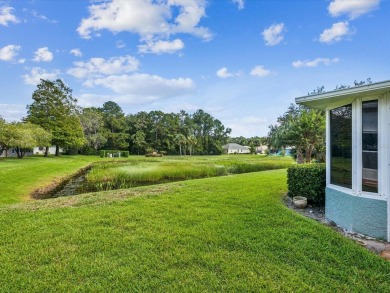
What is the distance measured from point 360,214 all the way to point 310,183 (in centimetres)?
192

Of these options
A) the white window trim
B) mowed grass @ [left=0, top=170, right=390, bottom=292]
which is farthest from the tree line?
the white window trim

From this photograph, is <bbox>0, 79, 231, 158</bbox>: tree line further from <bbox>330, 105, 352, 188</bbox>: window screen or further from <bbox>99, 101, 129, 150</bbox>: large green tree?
<bbox>330, 105, 352, 188</bbox>: window screen

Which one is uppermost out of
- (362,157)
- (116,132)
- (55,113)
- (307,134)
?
(55,113)

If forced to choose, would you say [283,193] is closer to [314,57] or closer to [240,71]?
[314,57]

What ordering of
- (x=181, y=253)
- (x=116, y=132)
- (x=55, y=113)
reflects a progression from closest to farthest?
(x=181, y=253), (x=55, y=113), (x=116, y=132)

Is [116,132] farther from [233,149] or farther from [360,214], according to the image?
[360,214]

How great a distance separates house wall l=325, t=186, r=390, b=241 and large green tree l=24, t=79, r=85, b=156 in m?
32.6

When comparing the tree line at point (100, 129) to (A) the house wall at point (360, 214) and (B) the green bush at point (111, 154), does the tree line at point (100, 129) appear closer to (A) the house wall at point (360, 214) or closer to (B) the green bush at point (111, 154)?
(B) the green bush at point (111, 154)

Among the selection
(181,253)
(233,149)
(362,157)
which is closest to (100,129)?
(233,149)

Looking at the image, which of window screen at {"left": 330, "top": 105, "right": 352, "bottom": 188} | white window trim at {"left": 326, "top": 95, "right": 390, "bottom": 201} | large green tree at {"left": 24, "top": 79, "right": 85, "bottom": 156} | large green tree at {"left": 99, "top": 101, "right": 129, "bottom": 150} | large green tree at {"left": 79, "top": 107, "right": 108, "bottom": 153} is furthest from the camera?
large green tree at {"left": 99, "top": 101, "right": 129, "bottom": 150}

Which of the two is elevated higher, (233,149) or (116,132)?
(116,132)

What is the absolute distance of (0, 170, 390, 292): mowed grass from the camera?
269cm

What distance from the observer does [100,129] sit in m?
45.0

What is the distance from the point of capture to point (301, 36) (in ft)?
36.8
